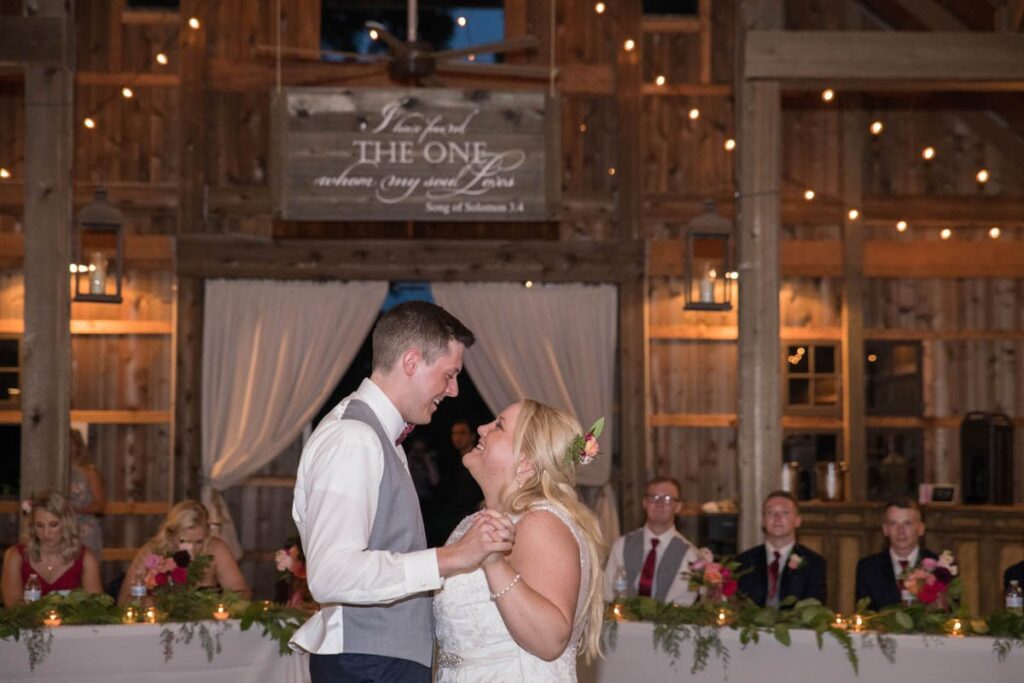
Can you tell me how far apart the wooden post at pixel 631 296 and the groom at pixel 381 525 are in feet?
23.1

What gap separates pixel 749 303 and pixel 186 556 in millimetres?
3364

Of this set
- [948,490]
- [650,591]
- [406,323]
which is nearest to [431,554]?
[406,323]

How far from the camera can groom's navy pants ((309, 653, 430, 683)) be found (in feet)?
9.59

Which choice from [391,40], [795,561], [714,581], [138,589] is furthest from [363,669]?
[391,40]

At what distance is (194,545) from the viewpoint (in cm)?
643

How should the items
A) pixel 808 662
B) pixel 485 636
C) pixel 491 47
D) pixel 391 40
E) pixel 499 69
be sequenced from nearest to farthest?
pixel 485 636
pixel 808 662
pixel 391 40
pixel 491 47
pixel 499 69

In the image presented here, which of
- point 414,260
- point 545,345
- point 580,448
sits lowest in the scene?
point 580,448

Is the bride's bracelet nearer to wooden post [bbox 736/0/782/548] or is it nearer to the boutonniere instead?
the boutonniere

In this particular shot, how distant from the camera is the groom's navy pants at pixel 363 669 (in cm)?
292

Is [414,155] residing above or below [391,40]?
below

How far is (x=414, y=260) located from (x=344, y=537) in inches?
291

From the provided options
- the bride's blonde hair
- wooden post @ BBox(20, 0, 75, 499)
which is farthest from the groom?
wooden post @ BBox(20, 0, 75, 499)

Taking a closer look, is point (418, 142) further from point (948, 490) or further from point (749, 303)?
point (948, 490)

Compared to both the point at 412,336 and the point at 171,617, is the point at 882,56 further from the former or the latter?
the point at 412,336
